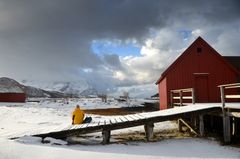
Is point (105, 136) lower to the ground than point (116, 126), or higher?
lower

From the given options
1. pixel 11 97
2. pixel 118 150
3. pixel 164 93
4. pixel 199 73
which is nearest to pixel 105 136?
pixel 118 150

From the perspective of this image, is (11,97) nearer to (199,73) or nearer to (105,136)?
(199,73)

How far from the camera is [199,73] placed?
83.9 feet

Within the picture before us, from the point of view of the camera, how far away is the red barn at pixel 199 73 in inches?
992

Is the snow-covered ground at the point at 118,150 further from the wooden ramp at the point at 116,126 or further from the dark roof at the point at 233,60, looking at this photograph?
the dark roof at the point at 233,60

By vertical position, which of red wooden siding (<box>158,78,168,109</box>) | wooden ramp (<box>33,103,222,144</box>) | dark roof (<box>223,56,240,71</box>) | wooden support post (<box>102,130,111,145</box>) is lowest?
wooden support post (<box>102,130,111,145</box>)

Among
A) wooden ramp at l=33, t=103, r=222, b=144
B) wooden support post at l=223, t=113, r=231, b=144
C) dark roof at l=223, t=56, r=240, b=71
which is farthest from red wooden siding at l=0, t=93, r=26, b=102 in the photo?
wooden support post at l=223, t=113, r=231, b=144

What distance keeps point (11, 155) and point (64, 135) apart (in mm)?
3748

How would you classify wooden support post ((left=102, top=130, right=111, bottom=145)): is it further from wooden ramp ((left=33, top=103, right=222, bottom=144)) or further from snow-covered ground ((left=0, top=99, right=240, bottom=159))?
snow-covered ground ((left=0, top=99, right=240, bottom=159))

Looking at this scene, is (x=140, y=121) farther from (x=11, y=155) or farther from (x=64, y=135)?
(x=11, y=155)

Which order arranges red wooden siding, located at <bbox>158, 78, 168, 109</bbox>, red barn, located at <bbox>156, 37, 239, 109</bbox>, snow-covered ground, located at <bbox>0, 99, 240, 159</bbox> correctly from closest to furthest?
snow-covered ground, located at <bbox>0, 99, 240, 159</bbox>
red barn, located at <bbox>156, 37, 239, 109</bbox>
red wooden siding, located at <bbox>158, 78, 168, 109</bbox>

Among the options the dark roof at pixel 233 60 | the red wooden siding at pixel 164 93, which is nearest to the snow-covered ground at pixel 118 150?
the red wooden siding at pixel 164 93

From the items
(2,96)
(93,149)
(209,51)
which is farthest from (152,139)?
(2,96)

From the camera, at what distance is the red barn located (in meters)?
25.2
